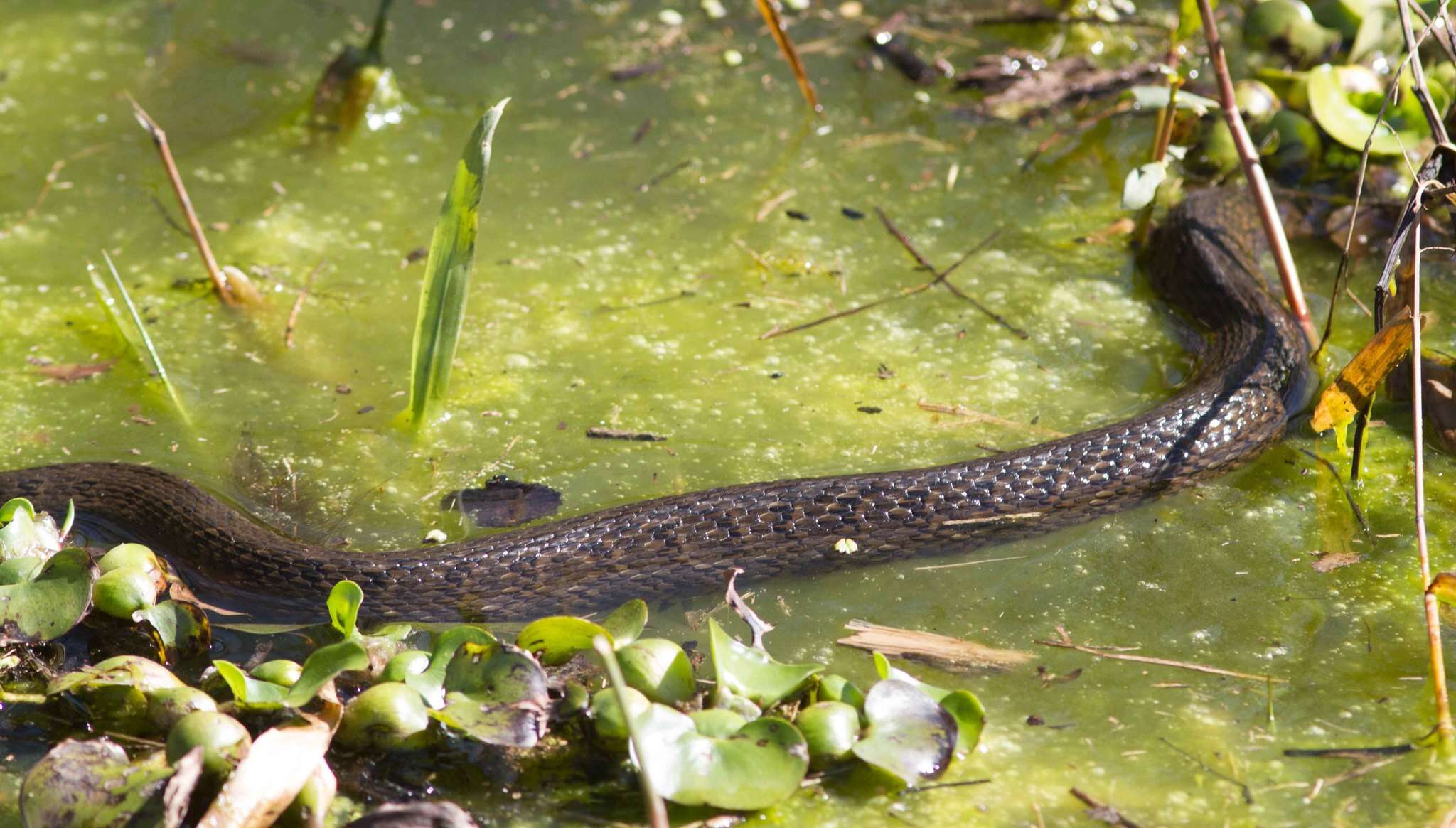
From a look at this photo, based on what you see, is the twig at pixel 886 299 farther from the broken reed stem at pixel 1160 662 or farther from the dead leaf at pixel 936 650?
the broken reed stem at pixel 1160 662

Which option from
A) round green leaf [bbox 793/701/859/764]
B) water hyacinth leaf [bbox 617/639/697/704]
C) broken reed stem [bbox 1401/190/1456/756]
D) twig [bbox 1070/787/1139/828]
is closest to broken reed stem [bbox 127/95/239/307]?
water hyacinth leaf [bbox 617/639/697/704]

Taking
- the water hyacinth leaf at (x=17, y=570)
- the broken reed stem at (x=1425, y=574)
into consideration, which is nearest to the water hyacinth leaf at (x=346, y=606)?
the water hyacinth leaf at (x=17, y=570)

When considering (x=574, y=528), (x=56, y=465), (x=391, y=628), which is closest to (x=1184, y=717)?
(x=574, y=528)

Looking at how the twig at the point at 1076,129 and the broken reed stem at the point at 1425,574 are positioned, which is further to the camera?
the twig at the point at 1076,129

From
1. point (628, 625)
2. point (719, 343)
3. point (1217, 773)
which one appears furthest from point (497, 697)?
point (719, 343)

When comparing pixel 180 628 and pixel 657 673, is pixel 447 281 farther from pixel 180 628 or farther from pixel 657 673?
pixel 657 673

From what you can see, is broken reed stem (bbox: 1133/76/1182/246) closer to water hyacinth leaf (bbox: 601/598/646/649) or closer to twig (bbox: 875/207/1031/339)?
twig (bbox: 875/207/1031/339)

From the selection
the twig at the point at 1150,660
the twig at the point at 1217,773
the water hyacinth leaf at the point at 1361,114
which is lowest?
the twig at the point at 1150,660
